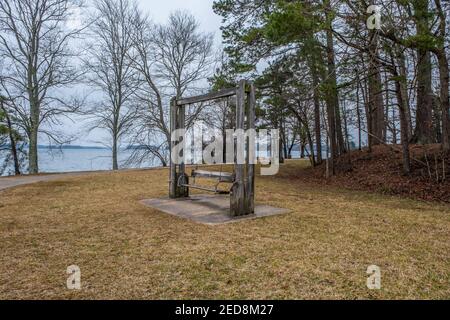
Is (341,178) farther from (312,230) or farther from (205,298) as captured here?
(205,298)

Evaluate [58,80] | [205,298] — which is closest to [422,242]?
[205,298]

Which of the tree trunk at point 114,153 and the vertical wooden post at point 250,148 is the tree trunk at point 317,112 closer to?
the vertical wooden post at point 250,148

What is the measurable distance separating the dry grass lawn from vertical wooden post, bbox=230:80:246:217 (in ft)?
1.16

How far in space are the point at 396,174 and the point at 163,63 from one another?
45.3ft

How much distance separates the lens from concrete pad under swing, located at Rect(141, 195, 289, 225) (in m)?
4.45

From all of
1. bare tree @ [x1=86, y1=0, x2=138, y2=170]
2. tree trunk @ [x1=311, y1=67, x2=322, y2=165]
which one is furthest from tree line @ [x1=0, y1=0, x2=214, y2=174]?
tree trunk @ [x1=311, y1=67, x2=322, y2=165]

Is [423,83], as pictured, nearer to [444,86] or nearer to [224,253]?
[444,86]

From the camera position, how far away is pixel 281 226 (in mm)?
4102

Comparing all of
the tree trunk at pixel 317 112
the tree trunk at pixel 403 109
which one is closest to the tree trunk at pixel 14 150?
the tree trunk at pixel 317 112

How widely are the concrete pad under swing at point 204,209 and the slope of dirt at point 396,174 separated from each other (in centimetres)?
376

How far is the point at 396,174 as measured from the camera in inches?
320

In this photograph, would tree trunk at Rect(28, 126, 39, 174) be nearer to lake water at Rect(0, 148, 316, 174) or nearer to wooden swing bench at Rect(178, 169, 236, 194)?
lake water at Rect(0, 148, 316, 174)

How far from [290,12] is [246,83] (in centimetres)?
259

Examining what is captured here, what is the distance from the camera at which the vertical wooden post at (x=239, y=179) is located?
14.5 feet
